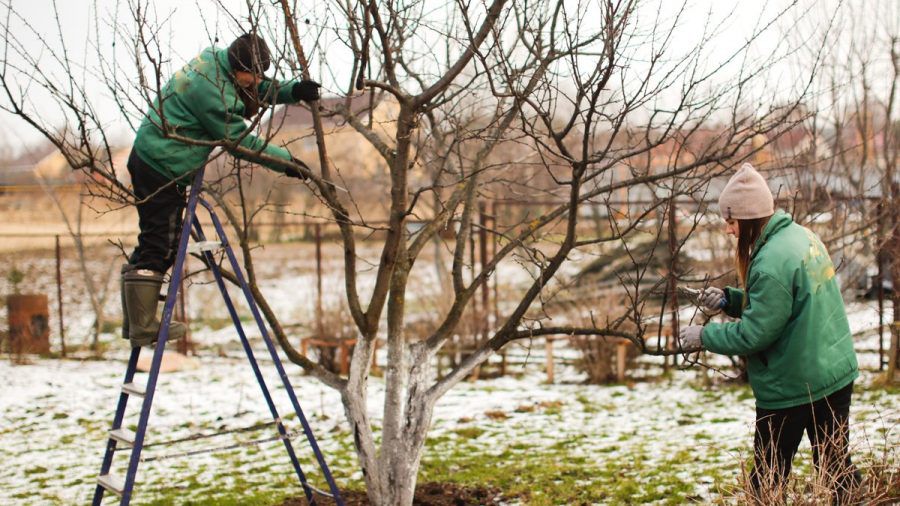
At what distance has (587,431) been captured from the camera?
22.2 feet

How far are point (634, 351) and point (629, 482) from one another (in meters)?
3.90

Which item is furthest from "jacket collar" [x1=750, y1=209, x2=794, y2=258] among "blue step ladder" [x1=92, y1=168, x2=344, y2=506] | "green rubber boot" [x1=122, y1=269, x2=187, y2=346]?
"green rubber boot" [x1=122, y1=269, x2=187, y2=346]

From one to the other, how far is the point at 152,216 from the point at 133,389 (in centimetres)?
82

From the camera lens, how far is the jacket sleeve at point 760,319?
318 cm

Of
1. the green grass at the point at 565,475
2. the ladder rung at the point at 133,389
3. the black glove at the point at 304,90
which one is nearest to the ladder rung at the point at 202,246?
the ladder rung at the point at 133,389

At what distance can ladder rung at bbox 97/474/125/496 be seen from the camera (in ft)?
13.3

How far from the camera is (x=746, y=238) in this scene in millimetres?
3434

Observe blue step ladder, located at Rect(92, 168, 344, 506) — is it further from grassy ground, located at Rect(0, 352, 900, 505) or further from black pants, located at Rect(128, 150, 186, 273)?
grassy ground, located at Rect(0, 352, 900, 505)

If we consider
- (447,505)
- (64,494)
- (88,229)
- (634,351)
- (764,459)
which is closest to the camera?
(764,459)

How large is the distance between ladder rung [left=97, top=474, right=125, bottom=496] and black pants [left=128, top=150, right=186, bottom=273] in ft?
3.37

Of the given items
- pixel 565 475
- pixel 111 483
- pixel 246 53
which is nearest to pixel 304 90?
pixel 246 53

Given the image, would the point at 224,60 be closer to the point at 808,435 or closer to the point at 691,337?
the point at 691,337

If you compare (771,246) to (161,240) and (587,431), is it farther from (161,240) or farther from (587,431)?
(587,431)

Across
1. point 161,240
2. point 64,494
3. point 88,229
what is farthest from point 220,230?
point 88,229
